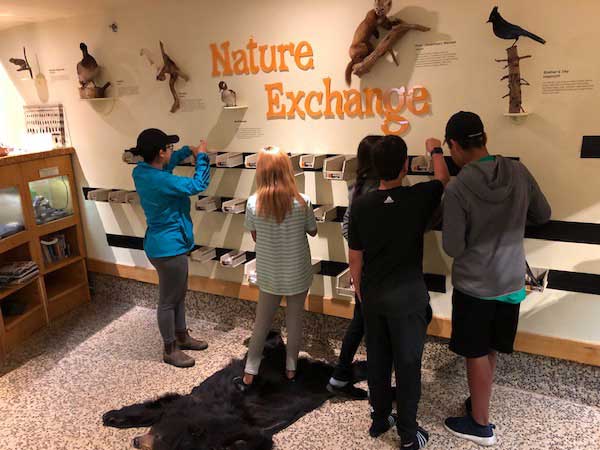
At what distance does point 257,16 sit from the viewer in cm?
278

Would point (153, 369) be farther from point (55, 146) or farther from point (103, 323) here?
point (55, 146)

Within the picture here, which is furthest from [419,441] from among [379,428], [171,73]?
[171,73]

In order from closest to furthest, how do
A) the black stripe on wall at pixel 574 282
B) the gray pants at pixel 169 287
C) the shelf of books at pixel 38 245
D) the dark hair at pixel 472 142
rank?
the dark hair at pixel 472 142 → the black stripe on wall at pixel 574 282 → the gray pants at pixel 169 287 → the shelf of books at pixel 38 245

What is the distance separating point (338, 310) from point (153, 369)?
117cm

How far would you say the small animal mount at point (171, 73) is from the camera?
3.07 meters

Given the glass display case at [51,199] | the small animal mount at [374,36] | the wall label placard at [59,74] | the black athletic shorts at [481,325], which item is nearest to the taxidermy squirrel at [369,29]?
the small animal mount at [374,36]

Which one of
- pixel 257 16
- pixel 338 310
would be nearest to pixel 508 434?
pixel 338 310

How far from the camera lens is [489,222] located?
195 centimetres

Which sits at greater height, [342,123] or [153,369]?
[342,123]

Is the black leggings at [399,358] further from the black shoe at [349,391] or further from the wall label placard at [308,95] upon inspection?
the wall label placard at [308,95]

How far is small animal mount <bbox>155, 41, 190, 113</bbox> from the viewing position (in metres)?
3.07

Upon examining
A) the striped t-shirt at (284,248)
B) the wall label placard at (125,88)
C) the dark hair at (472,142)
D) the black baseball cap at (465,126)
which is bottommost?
the striped t-shirt at (284,248)

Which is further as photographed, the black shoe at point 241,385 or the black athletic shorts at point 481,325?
the black shoe at point 241,385

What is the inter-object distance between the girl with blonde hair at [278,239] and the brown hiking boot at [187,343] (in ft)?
1.87
